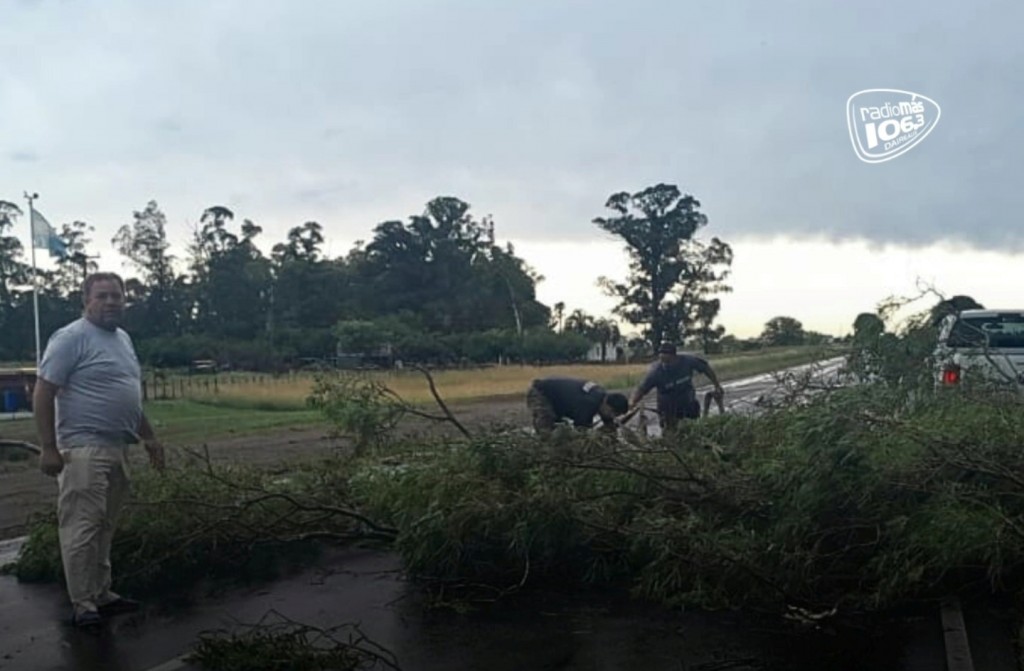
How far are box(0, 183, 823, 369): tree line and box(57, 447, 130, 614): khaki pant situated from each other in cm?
2292

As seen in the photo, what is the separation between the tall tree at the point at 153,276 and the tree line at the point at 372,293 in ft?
0.22

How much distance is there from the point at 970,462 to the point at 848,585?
899mm

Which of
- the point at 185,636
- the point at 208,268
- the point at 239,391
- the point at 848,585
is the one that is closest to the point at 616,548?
the point at 848,585

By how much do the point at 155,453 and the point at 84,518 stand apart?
0.87 meters

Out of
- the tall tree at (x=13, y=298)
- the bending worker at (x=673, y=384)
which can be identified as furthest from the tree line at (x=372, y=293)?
Answer: the bending worker at (x=673, y=384)

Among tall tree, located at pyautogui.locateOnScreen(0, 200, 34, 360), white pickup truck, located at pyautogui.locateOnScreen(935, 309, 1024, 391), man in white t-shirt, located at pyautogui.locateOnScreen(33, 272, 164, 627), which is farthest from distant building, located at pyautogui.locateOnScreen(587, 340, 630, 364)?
man in white t-shirt, located at pyautogui.locateOnScreen(33, 272, 164, 627)

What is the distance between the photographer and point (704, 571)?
587 centimetres

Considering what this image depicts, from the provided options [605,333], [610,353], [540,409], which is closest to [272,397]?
[540,409]

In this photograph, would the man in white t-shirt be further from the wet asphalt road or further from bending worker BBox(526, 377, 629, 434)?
bending worker BBox(526, 377, 629, 434)

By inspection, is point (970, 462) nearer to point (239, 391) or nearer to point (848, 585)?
point (848, 585)

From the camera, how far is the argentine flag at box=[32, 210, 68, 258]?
94.4 feet

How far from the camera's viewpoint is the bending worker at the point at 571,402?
28.9 feet

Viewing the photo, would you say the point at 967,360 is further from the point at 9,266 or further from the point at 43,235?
the point at 9,266

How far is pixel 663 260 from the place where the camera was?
1869 inches
